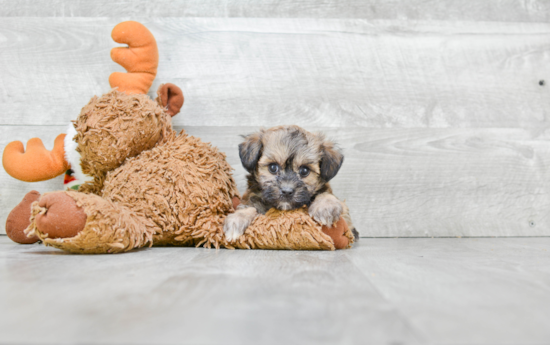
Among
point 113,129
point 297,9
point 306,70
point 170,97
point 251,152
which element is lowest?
point 251,152

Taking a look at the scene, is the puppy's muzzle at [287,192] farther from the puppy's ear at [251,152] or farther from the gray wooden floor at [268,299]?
the gray wooden floor at [268,299]

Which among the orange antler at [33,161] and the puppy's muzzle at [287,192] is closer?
the puppy's muzzle at [287,192]

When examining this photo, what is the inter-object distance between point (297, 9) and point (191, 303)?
219cm

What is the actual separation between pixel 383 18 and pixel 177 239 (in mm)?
1942

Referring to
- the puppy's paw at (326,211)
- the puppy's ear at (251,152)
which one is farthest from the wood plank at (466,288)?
the puppy's ear at (251,152)

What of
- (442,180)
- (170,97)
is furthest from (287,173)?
(442,180)

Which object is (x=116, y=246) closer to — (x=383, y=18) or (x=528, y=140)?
(x=383, y=18)

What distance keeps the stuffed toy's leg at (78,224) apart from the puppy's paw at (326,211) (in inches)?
33.6

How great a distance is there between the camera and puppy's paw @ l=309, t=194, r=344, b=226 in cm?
188

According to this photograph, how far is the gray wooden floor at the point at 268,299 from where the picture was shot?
823mm

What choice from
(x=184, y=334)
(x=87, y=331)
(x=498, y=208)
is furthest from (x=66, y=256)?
(x=498, y=208)

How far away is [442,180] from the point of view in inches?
106

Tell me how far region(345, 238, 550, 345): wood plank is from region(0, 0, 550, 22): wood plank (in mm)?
1561

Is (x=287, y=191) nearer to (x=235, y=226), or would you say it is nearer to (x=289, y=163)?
(x=289, y=163)
